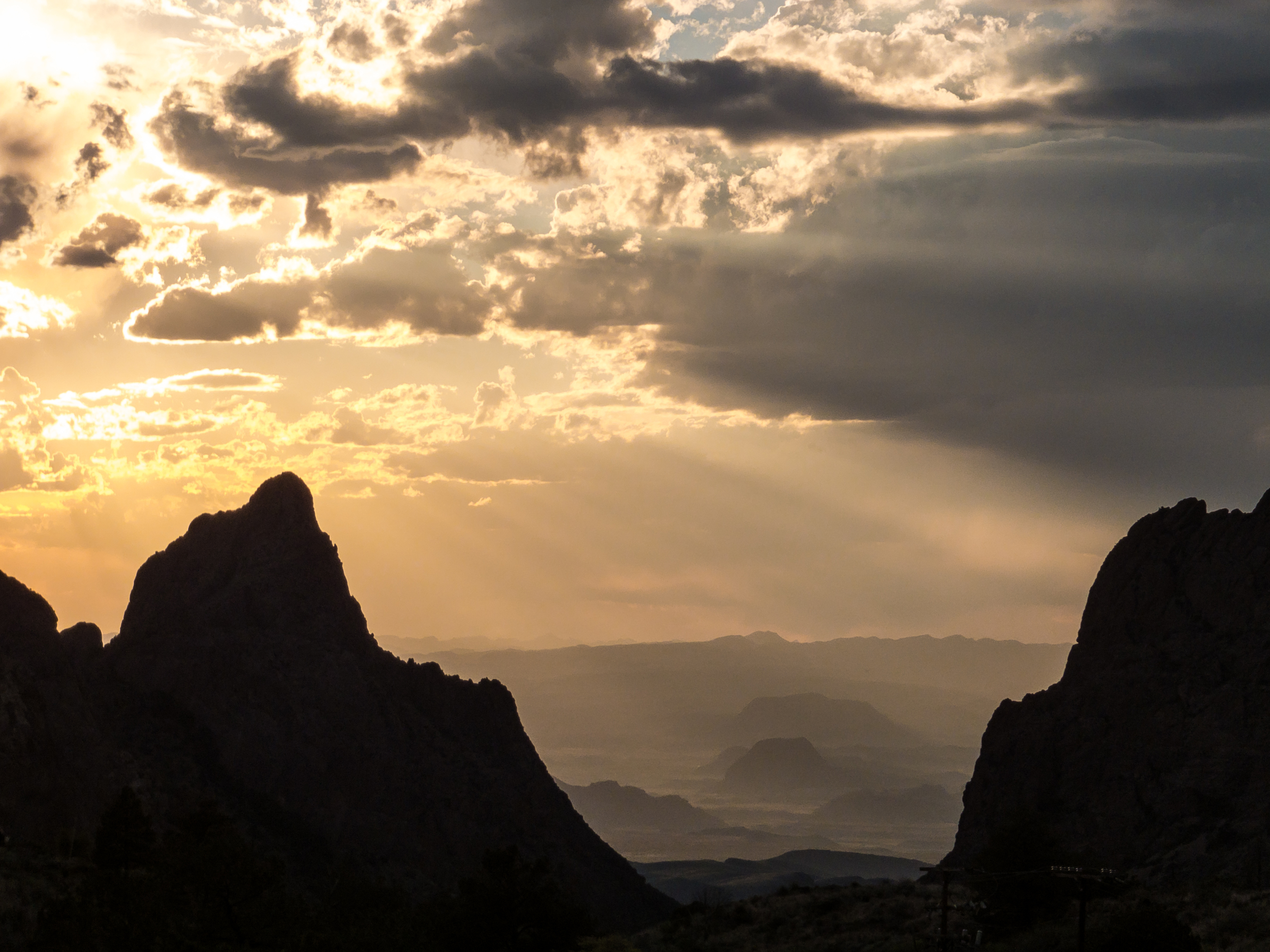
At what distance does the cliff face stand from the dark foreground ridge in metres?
57.7

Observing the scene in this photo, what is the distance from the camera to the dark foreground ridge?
154 metres

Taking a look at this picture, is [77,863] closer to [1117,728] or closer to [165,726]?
[165,726]

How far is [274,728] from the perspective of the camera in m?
179

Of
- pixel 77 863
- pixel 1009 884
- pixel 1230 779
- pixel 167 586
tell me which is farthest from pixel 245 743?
pixel 1230 779

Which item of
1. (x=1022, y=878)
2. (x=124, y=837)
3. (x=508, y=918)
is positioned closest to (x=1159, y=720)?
(x=1022, y=878)

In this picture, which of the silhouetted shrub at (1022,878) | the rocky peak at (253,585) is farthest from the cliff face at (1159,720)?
the rocky peak at (253,585)

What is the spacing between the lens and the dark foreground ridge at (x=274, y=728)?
6063 inches

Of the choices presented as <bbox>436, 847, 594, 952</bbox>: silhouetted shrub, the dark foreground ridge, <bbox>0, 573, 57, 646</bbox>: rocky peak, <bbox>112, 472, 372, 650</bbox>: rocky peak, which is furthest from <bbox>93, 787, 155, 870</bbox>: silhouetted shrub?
<bbox>112, 472, 372, 650</bbox>: rocky peak

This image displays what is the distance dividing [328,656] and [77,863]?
10751cm

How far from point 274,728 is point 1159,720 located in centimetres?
11398

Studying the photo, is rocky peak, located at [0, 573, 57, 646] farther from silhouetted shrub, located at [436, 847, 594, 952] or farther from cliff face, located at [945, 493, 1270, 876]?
cliff face, located at [945, 493, 1270, 876]

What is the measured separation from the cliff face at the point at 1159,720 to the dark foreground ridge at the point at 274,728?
57.7 m

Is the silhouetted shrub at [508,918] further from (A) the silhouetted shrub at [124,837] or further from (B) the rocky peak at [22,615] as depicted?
(B) the rocky peak at [22,615]

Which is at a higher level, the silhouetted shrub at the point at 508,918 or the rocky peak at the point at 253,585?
the rocky peak at the point at 253,585
